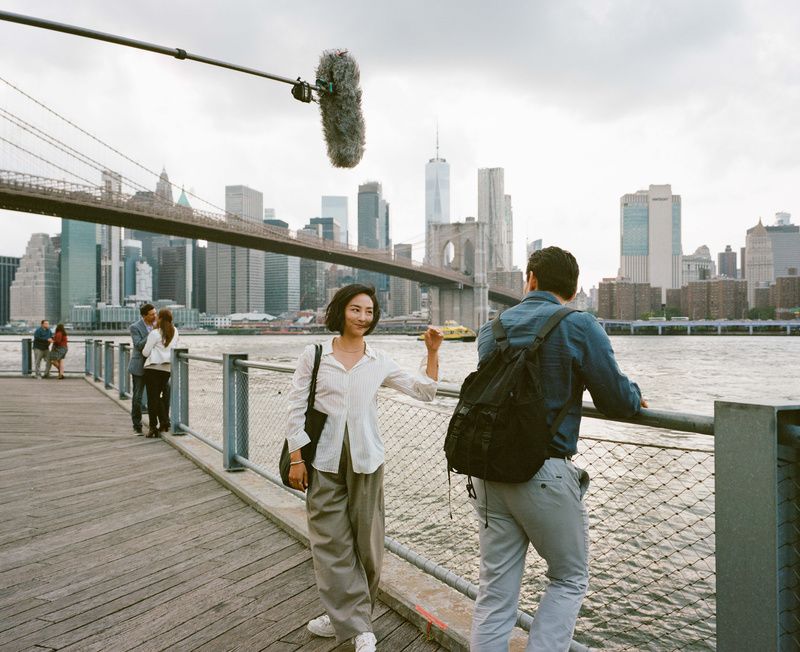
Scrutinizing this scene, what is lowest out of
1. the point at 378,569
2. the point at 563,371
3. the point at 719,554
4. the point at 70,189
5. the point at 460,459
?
the point at 378,569

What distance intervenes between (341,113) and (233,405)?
1.88 m

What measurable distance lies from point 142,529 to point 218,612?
1.06 metres

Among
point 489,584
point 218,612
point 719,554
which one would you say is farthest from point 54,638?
point 719,554

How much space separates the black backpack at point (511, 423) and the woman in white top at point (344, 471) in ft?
1.75

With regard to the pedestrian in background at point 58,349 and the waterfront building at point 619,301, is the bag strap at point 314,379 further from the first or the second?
the waterfront building at point 619,301

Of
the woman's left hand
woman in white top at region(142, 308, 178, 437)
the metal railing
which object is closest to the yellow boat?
the metal railing

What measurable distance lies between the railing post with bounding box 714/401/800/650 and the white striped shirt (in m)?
0.99

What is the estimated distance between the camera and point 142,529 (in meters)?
3.09

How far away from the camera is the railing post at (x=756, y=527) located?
51.3 inches

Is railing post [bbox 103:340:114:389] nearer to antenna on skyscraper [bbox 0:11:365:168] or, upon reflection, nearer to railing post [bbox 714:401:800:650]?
antenna on skyscraper [bbox 0:11:365:168]

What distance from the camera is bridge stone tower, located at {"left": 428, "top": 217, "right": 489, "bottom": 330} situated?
5134 cm

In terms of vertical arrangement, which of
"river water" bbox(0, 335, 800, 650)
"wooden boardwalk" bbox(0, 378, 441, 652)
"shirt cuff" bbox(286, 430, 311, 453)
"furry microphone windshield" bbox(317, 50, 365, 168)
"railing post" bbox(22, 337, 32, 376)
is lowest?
"river water" bbox(0, 335, 800, 650)

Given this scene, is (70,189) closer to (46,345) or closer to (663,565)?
(46,345)

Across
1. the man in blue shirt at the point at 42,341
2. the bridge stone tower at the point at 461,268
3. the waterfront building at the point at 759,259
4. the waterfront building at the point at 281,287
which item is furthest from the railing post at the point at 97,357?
the waterfront building at the point at 759,259
